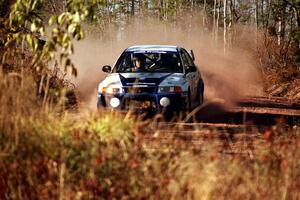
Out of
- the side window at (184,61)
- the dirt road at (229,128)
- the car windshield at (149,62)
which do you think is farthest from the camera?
the side window at (184,61)

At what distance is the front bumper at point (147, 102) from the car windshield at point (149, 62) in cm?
104

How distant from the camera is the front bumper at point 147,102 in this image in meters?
10.5

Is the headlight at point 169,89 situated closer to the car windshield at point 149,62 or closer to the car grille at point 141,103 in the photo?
the car grille at point 141,103

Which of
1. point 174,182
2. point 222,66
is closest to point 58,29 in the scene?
point 174,182

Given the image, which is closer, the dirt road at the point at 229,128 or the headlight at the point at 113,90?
the dirt road at the point at 229,128

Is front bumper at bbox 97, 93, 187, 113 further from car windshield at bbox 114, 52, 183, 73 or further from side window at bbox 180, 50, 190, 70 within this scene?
side window at bbox 180, 50, 190, 70

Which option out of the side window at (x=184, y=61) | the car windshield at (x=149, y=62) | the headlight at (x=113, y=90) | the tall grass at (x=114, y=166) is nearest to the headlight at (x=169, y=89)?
the headlight at (x=113, y=90)

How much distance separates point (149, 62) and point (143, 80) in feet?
4.15

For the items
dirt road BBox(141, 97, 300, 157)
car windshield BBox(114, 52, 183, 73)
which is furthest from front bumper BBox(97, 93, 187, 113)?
car windshield BBox(114, 52, 183, 73)

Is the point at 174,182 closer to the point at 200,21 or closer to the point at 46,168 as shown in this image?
the point at 46,168

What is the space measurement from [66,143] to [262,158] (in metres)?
1.88

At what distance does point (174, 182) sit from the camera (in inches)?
183

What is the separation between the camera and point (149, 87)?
1060cm

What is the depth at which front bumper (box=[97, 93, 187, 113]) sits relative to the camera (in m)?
10.5
